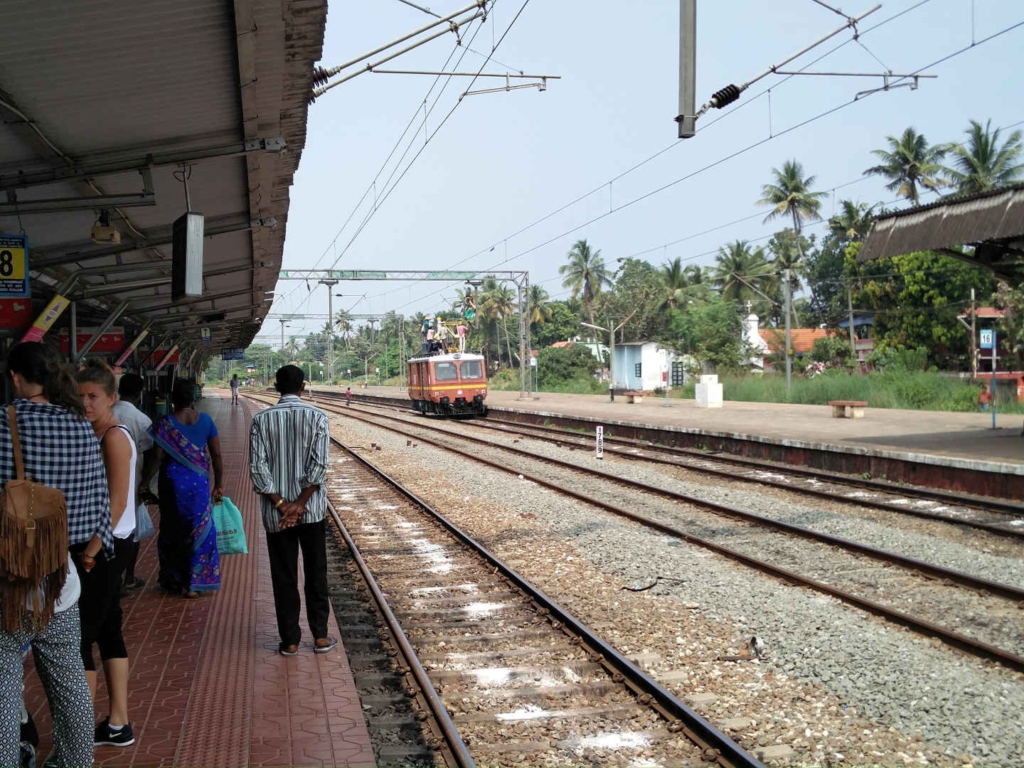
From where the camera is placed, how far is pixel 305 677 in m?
5.32

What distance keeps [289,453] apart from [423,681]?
5.01ft

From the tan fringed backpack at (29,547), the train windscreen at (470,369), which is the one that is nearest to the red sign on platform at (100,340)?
the tan fringed backpack at (29,547)

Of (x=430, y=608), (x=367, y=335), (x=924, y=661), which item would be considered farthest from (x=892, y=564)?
(x=367, y=335)

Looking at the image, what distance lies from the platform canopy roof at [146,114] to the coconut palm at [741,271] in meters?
62.5

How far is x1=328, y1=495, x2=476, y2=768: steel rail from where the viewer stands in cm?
450

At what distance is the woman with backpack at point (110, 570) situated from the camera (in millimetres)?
3920

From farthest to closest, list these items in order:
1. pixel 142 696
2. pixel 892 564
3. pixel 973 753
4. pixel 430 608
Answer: pixel 892 564 < pixel 430 608 < pixel 142 696 < pixel 973 753

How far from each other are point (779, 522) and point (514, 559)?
3368 mm

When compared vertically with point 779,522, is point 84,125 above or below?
above

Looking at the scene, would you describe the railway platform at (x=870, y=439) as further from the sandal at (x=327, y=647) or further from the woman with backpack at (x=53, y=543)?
the woman with backpack at (x=53, y=543)

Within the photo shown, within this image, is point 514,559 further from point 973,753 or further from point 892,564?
point 973,753

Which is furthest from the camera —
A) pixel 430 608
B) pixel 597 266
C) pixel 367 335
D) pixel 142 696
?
pixel 367 335

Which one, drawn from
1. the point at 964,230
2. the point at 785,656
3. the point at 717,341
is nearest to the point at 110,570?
the point at 785,656

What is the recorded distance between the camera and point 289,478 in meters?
5.38
